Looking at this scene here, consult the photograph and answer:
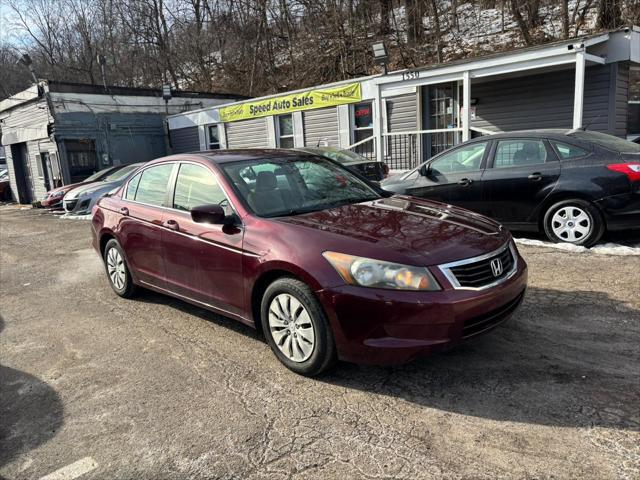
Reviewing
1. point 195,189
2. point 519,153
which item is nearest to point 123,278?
point 195,189

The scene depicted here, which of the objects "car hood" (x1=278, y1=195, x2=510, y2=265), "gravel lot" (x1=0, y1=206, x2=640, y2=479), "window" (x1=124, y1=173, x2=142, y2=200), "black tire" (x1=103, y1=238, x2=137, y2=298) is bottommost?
"gravel lot" (x1=0, y1=206, x2=640, y2=479)

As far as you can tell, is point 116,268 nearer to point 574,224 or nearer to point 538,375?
point 538,375

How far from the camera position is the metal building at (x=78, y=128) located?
64.5 ft

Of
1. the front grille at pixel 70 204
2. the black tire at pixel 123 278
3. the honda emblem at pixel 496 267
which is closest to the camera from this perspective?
the honda emblem at pixel 496 267

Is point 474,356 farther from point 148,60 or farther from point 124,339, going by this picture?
point 148,60

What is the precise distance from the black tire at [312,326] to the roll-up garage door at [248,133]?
46.3 ft

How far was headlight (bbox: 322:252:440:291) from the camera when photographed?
3.09 metres

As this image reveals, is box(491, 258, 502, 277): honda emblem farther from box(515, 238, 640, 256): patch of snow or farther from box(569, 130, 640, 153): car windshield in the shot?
box(569, 130, 640, 153): car windshield

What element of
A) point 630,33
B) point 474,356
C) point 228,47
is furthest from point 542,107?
point 228,47

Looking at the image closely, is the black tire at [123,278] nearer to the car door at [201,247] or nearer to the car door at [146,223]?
the car door at [146,223]

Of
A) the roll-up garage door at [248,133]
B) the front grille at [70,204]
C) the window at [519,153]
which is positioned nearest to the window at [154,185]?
the window at [519,153]

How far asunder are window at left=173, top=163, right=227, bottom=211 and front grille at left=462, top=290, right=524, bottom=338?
2075 mm

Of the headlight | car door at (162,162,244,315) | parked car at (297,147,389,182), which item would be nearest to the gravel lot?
car door at (162,162,244,315)

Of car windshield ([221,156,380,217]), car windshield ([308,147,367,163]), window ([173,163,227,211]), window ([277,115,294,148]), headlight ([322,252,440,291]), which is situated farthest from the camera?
window ([277,115,294,148])
